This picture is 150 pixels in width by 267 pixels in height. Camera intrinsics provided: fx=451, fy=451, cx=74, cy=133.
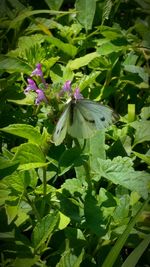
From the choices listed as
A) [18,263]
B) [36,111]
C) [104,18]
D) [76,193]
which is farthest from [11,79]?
[18,263]

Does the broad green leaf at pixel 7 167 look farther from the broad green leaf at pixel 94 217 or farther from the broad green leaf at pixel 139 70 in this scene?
the broad green leaf at pixel 139 70

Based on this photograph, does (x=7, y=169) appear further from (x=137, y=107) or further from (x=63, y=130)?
(x=137, y=107)

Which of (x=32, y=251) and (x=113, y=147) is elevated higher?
(x=113, y=147)

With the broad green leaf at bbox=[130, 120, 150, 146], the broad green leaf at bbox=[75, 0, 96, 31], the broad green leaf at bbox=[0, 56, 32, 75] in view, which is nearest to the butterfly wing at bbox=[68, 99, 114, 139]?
the broad green leaf at bbox=[130, 120, 150, 146]

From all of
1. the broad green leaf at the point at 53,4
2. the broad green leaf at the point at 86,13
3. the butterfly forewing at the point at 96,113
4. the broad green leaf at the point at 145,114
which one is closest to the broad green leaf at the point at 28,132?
the butterfly forewing at the point at 96,113

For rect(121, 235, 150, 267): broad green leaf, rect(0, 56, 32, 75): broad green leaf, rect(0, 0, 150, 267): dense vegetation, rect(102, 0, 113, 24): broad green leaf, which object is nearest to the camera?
rect(121, 235, 150, 267): broad green leaf

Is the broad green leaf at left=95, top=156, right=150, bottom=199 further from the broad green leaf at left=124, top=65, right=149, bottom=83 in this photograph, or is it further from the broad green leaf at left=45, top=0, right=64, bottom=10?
the broad green leaf at left=45, top=0, right=64, bottom=10
